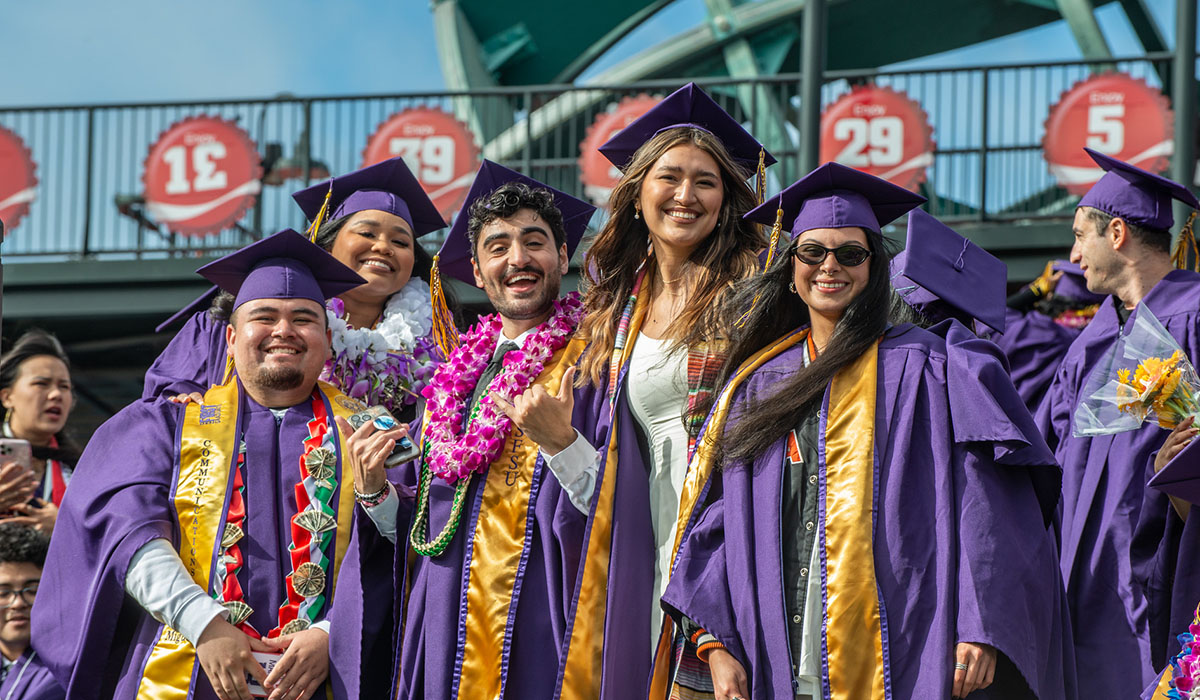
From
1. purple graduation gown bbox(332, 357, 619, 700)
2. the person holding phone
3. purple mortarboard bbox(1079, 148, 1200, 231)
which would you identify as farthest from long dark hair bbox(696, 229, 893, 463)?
the person holding phone

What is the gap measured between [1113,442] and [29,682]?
3.79 metres

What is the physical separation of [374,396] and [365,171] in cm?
104

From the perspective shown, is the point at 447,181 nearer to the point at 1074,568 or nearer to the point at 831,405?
the point at 1074,568

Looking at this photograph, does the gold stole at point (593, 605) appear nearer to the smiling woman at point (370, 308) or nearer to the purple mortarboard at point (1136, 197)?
the smiling woman at point (370, 308)

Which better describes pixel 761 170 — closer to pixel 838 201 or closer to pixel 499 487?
pixel 838 201

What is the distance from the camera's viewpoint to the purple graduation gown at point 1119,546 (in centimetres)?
498

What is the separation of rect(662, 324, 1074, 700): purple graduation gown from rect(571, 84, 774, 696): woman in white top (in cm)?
26

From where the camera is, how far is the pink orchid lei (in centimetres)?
447

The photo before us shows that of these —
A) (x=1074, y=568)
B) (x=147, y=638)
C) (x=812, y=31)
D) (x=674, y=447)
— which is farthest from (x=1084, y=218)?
(x=812, y=31)

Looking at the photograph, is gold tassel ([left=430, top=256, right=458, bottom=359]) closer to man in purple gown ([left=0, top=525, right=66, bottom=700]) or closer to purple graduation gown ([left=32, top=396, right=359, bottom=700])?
purple graduation gown ([left=32, top=396, right=359, bottom=700])

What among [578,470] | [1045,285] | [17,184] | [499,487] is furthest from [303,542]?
[17,184]

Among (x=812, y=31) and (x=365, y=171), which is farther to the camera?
(x=812, y=31)

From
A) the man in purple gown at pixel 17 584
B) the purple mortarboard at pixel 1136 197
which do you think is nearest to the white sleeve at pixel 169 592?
the man in purple gown at pixel 17 584

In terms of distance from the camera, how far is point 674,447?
4398 millimetres
